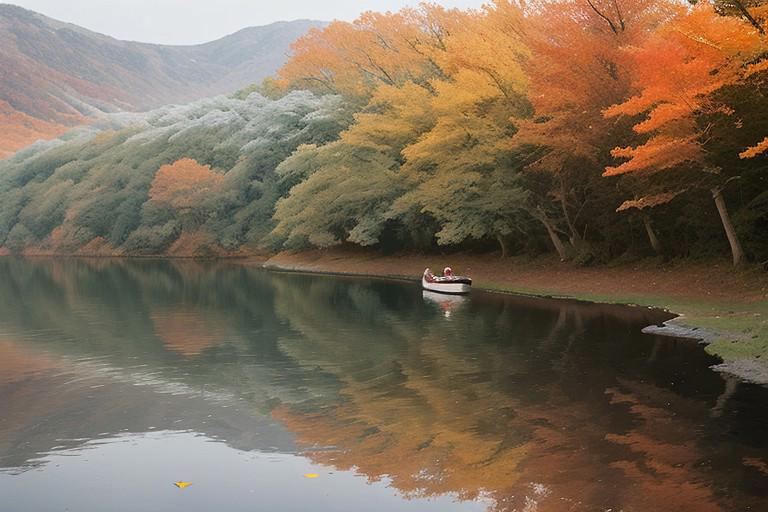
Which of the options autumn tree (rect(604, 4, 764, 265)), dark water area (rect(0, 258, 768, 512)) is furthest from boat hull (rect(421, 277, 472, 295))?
dark water area (rect(0, 258, 768, 512))

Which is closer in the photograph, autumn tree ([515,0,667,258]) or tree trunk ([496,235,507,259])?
autumn tree ([515,0,667,258])

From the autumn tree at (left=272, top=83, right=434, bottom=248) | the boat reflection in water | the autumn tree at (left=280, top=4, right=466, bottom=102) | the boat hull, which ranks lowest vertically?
the boat reflection in water

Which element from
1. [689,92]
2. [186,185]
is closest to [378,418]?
[689,92]

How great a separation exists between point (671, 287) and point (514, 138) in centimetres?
1034

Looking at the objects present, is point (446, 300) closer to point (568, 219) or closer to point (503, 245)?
point (568, 219)

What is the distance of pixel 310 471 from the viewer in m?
11.5

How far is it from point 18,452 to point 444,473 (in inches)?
244

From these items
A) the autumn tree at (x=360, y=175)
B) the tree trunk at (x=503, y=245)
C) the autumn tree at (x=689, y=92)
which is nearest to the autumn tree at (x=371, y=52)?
the autumn tree at (x=360, y=175)

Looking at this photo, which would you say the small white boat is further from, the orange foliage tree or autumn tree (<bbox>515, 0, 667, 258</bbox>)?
the orange foliage tree

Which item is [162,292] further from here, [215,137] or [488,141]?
[215,137]

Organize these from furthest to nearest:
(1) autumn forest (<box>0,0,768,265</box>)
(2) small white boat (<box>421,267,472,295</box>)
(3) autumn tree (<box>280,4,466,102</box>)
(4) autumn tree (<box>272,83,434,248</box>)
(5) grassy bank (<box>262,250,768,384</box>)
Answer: (3) autumn tree (<box>280,4,466,102</box>) < (4) autumn tree (<box>272,83,434,248</box>) < (2) small white boat (<box>421,267,472,295</box>) < (1) autumn forest (<box>0,0,768,265</box>) < (5) grassy bank (<box>262,250,768,384</box>)

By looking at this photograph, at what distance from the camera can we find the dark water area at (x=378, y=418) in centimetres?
1058

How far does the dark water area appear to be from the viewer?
10.6 metres

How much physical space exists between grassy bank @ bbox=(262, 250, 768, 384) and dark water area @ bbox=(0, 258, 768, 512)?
3.18ft
